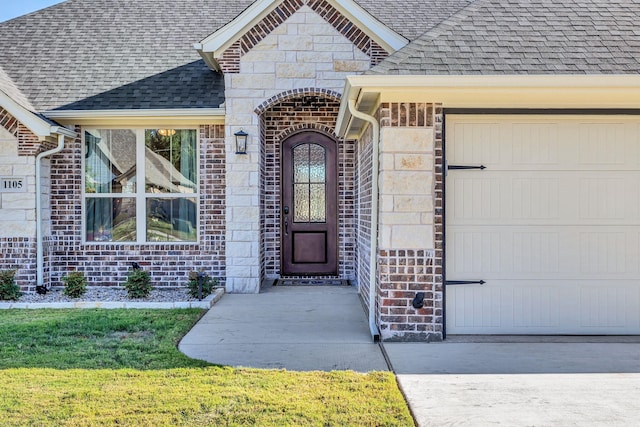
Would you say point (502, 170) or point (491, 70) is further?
point (502, 170)

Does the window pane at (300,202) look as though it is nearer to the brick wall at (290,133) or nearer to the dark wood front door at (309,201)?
the dark wood front door at (309,201)

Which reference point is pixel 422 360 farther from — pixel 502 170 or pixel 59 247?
pixel 59 247

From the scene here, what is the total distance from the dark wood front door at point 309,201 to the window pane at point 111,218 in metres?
2.55

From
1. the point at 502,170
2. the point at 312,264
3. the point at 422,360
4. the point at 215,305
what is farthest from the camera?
the point at 312,264

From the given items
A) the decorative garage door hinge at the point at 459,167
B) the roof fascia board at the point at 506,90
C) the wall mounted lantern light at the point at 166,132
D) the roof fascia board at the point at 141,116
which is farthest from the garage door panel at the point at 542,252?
the wall mounted lantern light at the point at 166,132

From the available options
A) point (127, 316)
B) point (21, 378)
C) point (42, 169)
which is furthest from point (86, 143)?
point (21, 378)

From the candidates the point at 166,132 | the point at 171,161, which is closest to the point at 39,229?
the point at 171,161

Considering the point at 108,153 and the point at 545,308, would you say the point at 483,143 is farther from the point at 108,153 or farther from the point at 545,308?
the point at 108,153

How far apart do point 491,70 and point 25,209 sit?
272 inches

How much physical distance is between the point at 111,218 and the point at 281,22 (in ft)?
13.6

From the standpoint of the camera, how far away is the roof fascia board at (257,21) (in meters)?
8.25

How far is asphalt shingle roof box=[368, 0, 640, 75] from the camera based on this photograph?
5.23 meters

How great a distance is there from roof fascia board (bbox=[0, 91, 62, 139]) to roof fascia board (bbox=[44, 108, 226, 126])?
1.45 ft

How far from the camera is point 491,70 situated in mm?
5180
